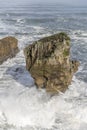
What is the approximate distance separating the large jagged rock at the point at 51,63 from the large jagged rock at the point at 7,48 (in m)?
7.57

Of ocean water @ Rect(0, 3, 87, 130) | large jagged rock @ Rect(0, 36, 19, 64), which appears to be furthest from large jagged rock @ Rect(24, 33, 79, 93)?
large jagged rock @ Rect(0, 36, 19, 64)

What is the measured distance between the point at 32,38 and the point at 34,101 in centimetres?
1935

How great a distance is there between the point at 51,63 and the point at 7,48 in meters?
9.44

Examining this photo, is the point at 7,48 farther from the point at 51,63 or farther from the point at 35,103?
the point at 35,103

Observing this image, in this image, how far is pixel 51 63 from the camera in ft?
68.7

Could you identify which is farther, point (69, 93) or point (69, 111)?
point (69, 93)

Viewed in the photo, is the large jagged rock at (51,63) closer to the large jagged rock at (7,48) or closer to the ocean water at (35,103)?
the ocean water at (35,103)

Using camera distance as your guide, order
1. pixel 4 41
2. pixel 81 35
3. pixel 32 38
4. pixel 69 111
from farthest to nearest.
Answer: pixel 81 35 → pixel 32 38 → pixel 4 41 → pixel 69 111

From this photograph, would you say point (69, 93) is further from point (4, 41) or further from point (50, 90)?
point (4, 41)

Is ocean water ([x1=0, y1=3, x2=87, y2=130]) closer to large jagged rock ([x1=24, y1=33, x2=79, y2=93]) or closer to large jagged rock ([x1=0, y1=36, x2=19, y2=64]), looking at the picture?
large jagged rock ([x1=0, y1=36, x2=19, y2=64])

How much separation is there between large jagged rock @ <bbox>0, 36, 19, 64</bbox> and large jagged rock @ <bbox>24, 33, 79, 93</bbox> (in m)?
7.57

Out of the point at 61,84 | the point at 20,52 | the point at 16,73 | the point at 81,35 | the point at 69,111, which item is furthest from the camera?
the point at 81,35

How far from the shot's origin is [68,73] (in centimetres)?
2134

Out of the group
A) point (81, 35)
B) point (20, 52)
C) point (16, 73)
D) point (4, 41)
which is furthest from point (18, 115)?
point (81, 35)
